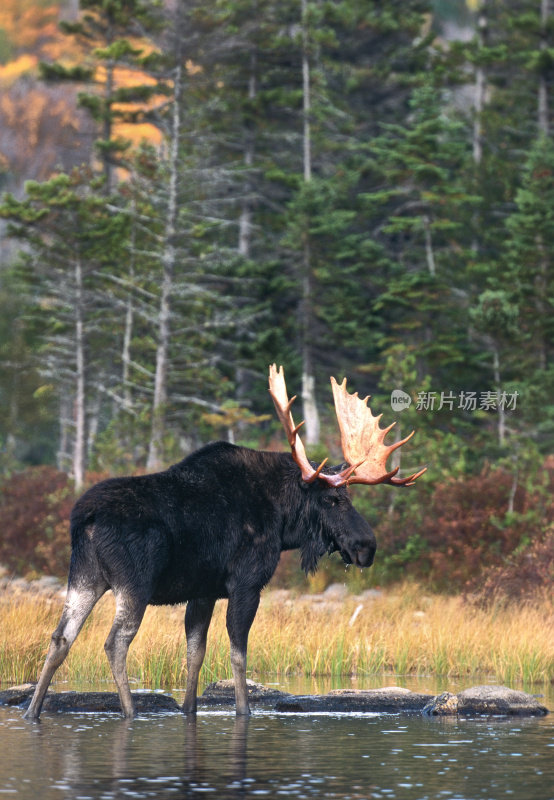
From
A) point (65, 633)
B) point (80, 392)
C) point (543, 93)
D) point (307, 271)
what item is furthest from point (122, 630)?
point (543, 93)

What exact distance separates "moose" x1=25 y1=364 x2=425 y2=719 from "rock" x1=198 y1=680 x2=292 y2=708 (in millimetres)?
775

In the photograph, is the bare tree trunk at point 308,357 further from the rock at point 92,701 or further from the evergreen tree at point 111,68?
the rock at point 92,701

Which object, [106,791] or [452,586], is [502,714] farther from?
[452,586]

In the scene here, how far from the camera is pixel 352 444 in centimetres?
1328

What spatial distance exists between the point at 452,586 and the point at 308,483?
38.0 ft

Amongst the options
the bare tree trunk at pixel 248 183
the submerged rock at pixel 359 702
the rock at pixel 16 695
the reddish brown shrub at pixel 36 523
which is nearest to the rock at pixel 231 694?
the submerged rock at pixel 359 702

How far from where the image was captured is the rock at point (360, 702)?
1268cm

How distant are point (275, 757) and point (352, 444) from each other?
4.06 m

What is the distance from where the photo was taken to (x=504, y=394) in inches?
1248

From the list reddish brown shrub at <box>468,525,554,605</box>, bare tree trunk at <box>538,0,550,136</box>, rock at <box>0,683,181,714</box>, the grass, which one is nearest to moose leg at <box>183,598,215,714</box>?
rock at <box>0,683,181,714</box>

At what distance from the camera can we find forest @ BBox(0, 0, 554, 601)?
26844mm

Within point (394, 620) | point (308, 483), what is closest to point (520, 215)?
point (394, 620)

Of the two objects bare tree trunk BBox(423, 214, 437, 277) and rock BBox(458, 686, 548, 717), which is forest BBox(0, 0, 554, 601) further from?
rock BBox(458, 686, 548, 717)

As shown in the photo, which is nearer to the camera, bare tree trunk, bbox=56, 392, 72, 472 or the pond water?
the pond water
